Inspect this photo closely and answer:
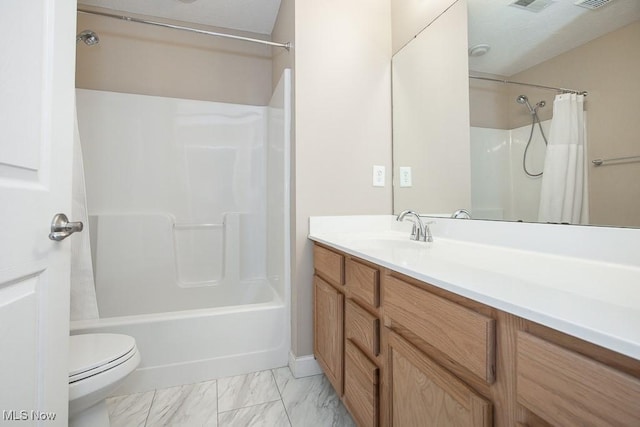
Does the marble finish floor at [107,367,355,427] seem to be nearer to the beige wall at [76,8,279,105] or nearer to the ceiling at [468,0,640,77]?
the ceiling at [468,0,640,77]

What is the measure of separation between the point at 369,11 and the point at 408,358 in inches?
73.9

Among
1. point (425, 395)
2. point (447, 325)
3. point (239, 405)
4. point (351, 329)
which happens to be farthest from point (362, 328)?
point (239, 405)

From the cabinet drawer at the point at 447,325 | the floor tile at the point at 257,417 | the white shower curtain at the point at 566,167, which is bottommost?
the floor tile at the point at 257,417

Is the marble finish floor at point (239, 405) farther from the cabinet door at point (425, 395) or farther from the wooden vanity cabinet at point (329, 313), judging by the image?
the cabinet door at point (425, 395)

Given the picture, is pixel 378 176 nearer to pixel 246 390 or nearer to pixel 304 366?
pixel 304 366

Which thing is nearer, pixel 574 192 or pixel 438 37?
pixel 574 192

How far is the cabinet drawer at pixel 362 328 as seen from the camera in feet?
3.11

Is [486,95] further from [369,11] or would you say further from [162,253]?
[162,253]

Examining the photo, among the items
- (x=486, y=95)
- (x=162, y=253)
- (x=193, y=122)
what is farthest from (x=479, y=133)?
(x=162, y=253)

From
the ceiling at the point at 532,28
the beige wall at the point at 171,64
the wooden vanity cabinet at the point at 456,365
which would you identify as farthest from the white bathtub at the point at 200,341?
the beige wall at the point at 171,64

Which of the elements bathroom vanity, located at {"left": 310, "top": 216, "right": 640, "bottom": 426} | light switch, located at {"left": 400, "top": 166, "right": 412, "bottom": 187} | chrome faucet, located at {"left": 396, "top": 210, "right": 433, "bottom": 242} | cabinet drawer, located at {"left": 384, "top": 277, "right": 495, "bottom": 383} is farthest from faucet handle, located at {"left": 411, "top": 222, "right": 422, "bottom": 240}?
cabinet drawer, located at {"left": 384, "top": 277, "right": 495, "bottom": 383}

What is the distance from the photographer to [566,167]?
3.02 ft

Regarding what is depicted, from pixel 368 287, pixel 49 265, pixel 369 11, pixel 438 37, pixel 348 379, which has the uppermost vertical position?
pixel 369 11

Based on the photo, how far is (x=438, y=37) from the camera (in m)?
1.46
